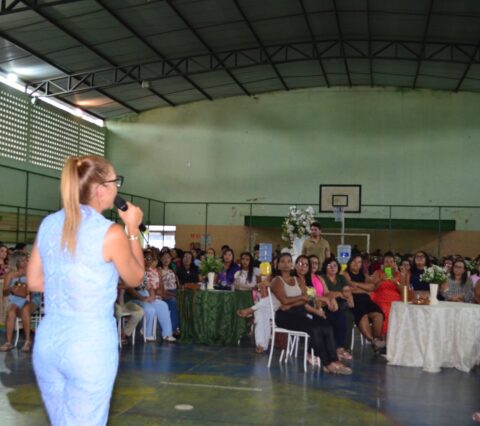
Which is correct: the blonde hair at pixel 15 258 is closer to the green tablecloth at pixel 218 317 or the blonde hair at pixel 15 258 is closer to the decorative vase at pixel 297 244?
the green tablecloth at pixel 218 317

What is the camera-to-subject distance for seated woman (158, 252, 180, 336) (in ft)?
27.8

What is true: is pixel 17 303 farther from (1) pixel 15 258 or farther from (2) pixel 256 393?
(2) pixel 256 393

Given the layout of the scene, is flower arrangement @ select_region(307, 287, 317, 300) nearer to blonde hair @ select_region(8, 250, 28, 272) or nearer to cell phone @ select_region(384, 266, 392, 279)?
cell phone @ select_region(384, 266, 392, 279)

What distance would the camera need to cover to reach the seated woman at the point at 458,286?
301 inches

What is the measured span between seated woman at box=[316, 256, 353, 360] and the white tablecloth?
748 millimetres

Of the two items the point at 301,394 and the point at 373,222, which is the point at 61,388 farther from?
the point at 373,222

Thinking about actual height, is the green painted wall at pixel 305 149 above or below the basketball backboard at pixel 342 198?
above

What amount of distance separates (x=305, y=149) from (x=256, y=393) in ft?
48.8

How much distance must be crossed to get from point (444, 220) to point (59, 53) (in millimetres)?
11709

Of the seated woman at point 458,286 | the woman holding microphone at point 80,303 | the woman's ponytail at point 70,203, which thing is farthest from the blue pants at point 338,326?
the woman's ponytail at point 70,203

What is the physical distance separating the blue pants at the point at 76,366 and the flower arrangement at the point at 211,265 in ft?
20.8

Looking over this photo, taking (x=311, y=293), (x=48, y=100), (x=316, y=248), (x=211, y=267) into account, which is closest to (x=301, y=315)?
(x=311, y=293)

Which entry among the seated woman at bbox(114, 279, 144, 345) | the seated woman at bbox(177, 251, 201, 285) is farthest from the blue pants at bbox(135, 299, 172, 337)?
the seated woman at bbox(177, 251, 201, 285)

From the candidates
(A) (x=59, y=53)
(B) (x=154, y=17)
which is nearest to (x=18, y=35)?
(A) (x=59, y=53)
